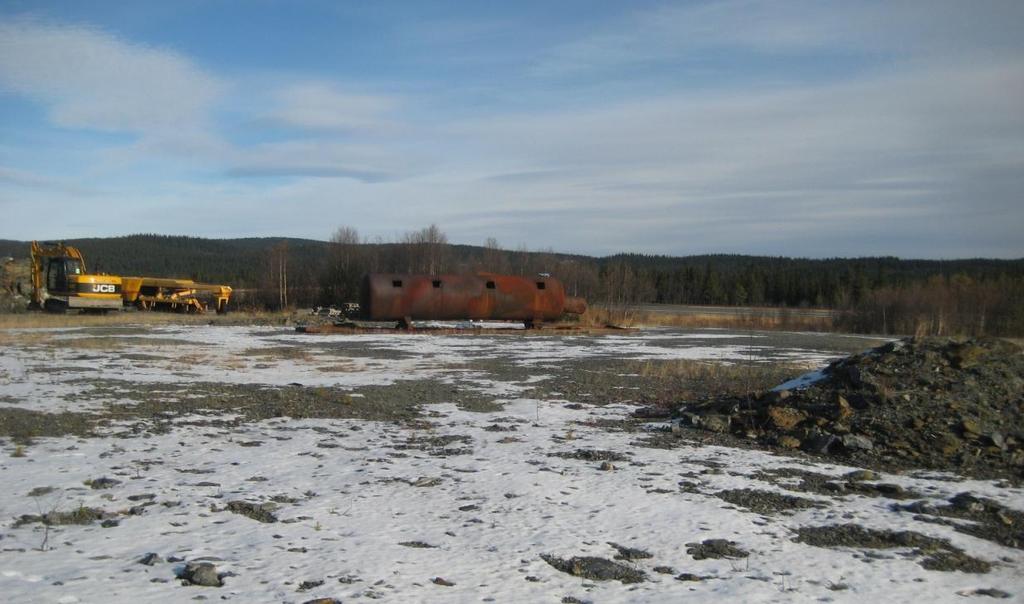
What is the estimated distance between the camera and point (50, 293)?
35531 mm

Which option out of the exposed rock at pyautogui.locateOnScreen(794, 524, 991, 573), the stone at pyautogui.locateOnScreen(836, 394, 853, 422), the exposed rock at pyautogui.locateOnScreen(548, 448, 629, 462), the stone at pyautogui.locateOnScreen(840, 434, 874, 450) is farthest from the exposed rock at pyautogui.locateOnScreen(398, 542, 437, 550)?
the stone at pyautogui.locateOnScreen(836, 394, 853, 422)

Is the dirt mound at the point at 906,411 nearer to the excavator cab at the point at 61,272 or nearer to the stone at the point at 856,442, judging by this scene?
the stone at the point at 856,442

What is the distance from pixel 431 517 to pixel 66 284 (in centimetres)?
3530

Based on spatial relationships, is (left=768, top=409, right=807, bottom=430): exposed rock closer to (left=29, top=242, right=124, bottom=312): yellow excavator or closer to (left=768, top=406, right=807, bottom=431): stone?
(left=768, top=406, right=807, bottom=431): stone

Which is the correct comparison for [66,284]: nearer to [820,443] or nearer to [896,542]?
[820,443]

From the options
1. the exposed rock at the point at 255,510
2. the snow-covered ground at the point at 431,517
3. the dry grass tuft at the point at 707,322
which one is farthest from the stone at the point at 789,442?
the dry grass tuft at the point at 707,322

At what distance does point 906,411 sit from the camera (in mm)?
9070

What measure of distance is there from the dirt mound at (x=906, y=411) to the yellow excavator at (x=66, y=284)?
31976 mm

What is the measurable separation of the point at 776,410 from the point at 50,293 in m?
35.9

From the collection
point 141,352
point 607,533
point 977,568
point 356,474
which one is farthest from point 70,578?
point 141,352

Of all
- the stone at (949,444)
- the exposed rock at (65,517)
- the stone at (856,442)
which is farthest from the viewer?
the stone at (856,442)

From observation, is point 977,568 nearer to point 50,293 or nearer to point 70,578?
point 70,578

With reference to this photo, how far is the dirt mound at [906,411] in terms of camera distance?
8234 mm

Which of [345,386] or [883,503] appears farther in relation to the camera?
[345,386]
